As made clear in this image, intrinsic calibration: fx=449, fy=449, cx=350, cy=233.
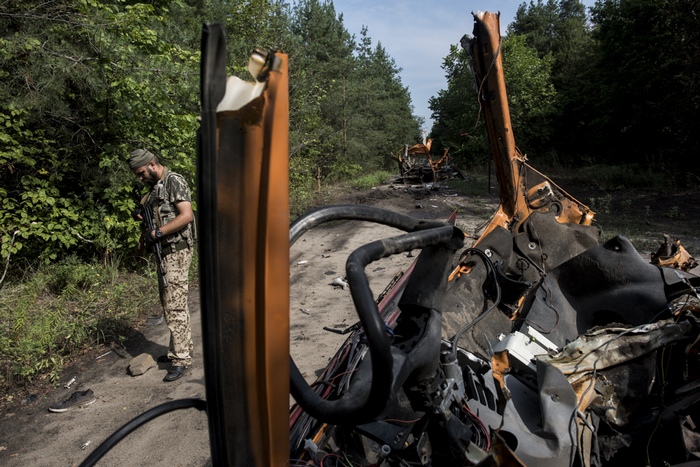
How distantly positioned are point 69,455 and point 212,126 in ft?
12.4

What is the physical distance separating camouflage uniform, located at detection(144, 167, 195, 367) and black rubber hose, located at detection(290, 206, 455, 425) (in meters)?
3.56

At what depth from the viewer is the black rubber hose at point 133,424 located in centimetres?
152

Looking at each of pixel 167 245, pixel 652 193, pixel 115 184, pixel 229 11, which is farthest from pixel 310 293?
pixel 652 193

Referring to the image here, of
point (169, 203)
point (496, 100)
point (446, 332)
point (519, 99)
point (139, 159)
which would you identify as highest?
point (519, 99)

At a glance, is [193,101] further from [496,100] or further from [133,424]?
[133,424]

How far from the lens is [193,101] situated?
752 centimetres

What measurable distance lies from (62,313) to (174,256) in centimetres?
248

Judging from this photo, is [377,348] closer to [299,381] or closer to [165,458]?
[299,381]

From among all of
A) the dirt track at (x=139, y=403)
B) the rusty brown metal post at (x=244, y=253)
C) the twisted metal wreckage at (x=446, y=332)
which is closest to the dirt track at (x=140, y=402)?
the dirt track at (x=139, y=403)

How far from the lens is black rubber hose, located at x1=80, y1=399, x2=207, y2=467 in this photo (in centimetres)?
152

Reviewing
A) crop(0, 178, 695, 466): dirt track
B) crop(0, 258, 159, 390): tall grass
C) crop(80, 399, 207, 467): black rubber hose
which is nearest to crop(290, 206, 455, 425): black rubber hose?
crop(80, 399, 207, 467): black rubber hose

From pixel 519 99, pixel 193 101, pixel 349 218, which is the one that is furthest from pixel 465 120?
pixel 349 218

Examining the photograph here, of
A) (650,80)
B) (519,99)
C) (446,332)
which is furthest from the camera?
(519,99)

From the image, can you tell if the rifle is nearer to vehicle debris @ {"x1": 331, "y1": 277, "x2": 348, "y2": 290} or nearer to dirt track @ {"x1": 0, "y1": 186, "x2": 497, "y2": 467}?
dirt track @ {"x1": 0, "y1": 186, "x2": 497, "y2": 467}
